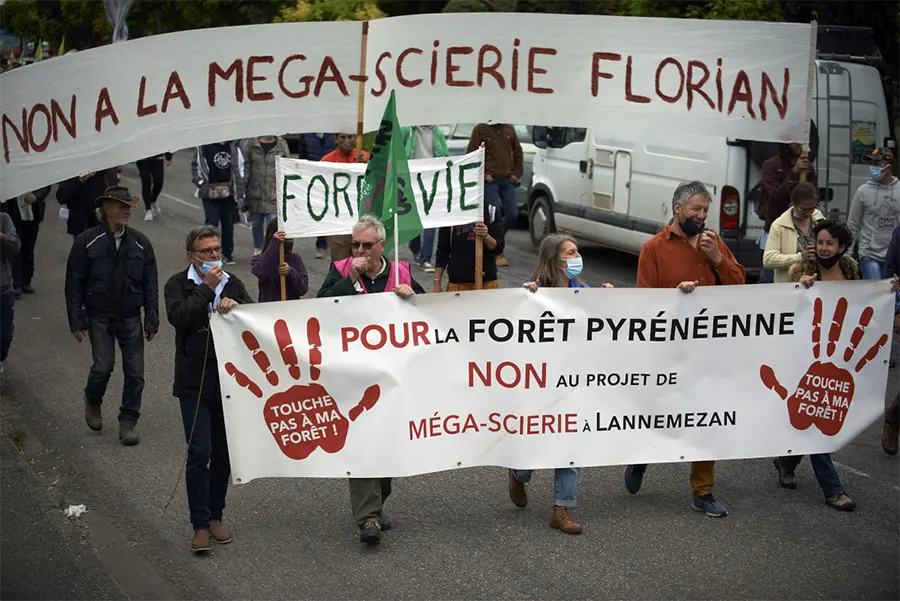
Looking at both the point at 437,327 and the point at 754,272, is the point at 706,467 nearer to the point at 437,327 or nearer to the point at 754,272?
the point at 437,327

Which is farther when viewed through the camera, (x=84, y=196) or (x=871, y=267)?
(x=84, y=196)

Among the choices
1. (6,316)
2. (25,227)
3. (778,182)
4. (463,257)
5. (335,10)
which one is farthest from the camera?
(335,10)

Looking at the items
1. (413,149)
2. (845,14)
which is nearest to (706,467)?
(413,149)

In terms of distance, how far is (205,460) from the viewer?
6.36 meters

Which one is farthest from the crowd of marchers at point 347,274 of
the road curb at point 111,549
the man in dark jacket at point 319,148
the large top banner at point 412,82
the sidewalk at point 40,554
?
the man in dark jacket at point 319,148

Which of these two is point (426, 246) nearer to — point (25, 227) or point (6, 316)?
point (25, 227)

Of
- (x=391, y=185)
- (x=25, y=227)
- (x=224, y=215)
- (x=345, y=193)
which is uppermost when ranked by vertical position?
(x=391, y=185)

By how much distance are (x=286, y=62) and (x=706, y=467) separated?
3.31 m

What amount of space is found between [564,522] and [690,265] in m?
1.64

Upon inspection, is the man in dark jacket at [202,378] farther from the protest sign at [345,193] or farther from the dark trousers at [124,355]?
the dark trousers at [124,355]

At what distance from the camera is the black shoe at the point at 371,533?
640cm

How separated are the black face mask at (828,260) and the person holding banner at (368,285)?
8.13 ft

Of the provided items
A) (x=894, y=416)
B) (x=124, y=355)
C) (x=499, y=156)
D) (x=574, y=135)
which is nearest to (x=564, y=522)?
(x=894, y=416)

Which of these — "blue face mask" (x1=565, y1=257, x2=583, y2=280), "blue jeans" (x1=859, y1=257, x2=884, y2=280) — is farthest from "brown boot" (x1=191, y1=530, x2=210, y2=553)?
"blue jeans" (x1=859, y1=257, x2=884, y2=280)
